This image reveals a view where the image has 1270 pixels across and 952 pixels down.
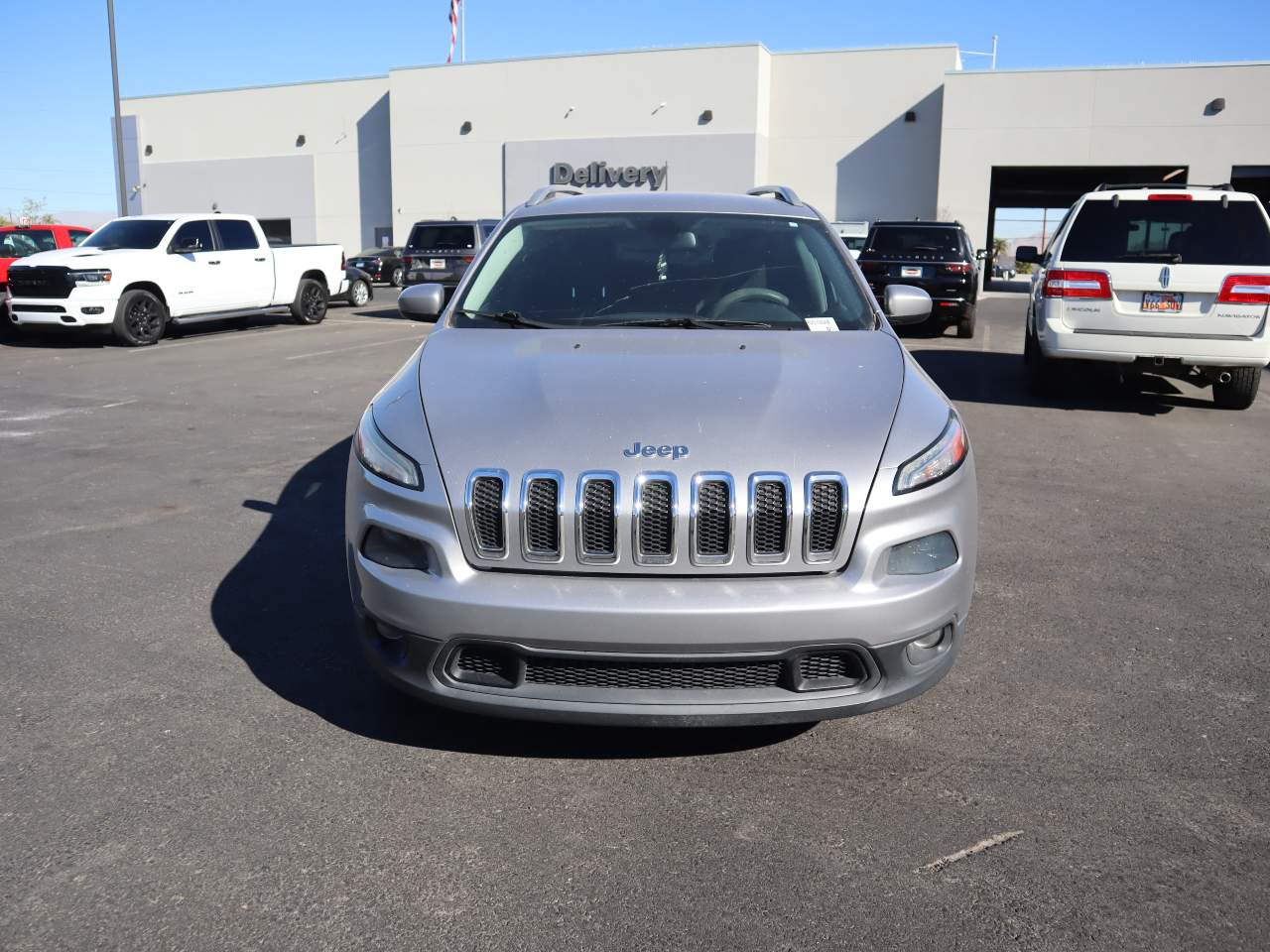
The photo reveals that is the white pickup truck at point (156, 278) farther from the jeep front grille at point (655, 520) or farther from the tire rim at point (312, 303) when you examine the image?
the jeep front grille at point (655, 520)

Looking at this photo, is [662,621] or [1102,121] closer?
[662,621]

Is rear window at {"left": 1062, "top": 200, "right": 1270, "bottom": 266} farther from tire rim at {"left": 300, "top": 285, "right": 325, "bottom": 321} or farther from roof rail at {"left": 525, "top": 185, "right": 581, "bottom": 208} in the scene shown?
tire rim at {"left": 300, "top": 285, "right": 325, "bottom": 321}

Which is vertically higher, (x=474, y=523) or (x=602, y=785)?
(x=474, y=523)

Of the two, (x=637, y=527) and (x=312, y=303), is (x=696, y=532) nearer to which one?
(x=637, y=527)

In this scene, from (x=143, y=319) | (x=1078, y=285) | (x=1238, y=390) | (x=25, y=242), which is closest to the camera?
(x=1078, y=285)

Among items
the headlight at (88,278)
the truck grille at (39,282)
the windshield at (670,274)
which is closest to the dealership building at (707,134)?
the headlight at (88,278)

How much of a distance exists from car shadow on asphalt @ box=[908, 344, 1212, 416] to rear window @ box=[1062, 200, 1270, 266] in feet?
4.82

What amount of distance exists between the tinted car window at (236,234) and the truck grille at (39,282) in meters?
2.56

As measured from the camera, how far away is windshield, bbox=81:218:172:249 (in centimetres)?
1573

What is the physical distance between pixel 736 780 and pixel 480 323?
2.05m

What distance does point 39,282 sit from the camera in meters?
14.9

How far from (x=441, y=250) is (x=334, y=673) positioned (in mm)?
17439

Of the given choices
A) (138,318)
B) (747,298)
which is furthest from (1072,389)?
(138,318)

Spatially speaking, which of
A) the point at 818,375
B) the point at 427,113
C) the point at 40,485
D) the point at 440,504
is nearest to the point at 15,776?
the point at 440,504
